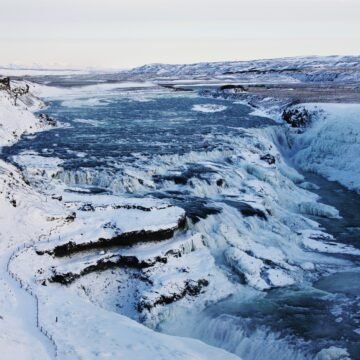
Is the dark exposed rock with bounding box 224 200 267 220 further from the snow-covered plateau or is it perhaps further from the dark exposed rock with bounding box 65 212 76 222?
the dark exposed rock with bounding box 65 212 76 222

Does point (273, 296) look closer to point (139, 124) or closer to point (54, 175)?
point (54, 175)

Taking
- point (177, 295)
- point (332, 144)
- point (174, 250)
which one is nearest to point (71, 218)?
point (174, 250)

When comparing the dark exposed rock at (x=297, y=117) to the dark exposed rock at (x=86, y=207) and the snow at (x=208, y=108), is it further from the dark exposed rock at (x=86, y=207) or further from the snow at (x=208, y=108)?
the dark exposed rock at (x=86, y=207)

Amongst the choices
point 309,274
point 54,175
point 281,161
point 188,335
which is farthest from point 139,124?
point 188,335

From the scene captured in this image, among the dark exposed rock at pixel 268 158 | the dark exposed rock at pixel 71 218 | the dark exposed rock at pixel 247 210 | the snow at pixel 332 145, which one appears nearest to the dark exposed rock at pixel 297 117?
the snow at pixel 332 145

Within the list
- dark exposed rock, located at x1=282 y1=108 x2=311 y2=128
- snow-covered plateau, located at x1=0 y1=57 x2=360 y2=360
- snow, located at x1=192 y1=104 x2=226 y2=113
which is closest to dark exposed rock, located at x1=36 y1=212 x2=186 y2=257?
snow-covered plateau, located at x1=0 y1=57 x2=360 y2=360

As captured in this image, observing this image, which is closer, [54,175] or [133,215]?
[133,215]
